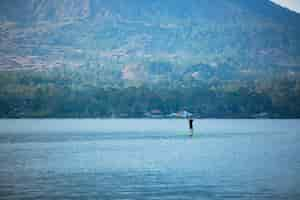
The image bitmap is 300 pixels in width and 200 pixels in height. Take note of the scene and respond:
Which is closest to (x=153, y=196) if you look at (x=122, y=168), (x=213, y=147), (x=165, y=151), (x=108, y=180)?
(x=108, y=180)

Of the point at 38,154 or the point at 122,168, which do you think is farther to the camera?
the point at 38,154

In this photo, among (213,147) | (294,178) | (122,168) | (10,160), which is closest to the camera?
(294,178)

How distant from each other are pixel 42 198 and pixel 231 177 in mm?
17199

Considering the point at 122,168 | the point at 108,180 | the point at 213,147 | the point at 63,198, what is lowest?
the point at 63,198

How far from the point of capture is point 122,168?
64.1 meters

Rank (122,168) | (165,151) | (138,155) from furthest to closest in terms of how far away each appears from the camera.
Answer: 1. (165,151)
2. (138,155)
3. (122,168)

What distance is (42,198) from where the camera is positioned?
44688 mm

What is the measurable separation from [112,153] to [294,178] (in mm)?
32233

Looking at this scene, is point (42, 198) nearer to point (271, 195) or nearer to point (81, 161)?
point (271, 195)

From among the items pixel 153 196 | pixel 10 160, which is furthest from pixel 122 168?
pixel 153 196

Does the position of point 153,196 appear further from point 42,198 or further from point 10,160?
point 10,160

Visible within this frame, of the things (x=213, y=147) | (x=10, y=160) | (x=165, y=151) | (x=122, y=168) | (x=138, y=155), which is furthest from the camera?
(x=213, y=147)

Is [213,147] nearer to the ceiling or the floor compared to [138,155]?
nearer to the ceiling

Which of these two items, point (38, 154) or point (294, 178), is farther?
point (38, 154)
